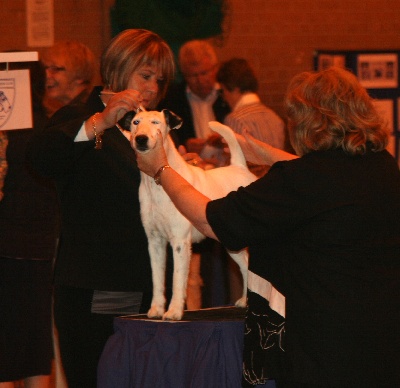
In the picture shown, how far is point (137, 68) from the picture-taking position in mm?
2609

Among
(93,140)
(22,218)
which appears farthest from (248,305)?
(22,218)

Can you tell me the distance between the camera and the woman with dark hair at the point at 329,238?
7.25ft

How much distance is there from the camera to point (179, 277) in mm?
2549

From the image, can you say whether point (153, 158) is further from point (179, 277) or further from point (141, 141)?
point (179, 277)

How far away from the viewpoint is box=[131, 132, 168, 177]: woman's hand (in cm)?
241

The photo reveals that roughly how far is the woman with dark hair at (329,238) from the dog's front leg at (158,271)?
28 centimetres

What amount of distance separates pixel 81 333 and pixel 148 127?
684mm

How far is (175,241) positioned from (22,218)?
1.31m

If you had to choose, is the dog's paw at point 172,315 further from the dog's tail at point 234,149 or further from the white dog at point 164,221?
the dog's tail at point 234,149

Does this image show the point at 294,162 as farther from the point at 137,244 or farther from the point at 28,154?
the point at 28,154

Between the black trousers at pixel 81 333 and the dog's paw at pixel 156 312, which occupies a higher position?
the dog's paw at pixel 156 312

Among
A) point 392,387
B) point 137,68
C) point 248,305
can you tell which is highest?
point 137,68

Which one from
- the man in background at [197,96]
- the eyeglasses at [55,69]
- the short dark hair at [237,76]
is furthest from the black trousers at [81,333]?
the short dark hair at [237,76]

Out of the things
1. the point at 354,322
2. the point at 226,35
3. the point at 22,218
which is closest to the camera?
the point at 354,322
